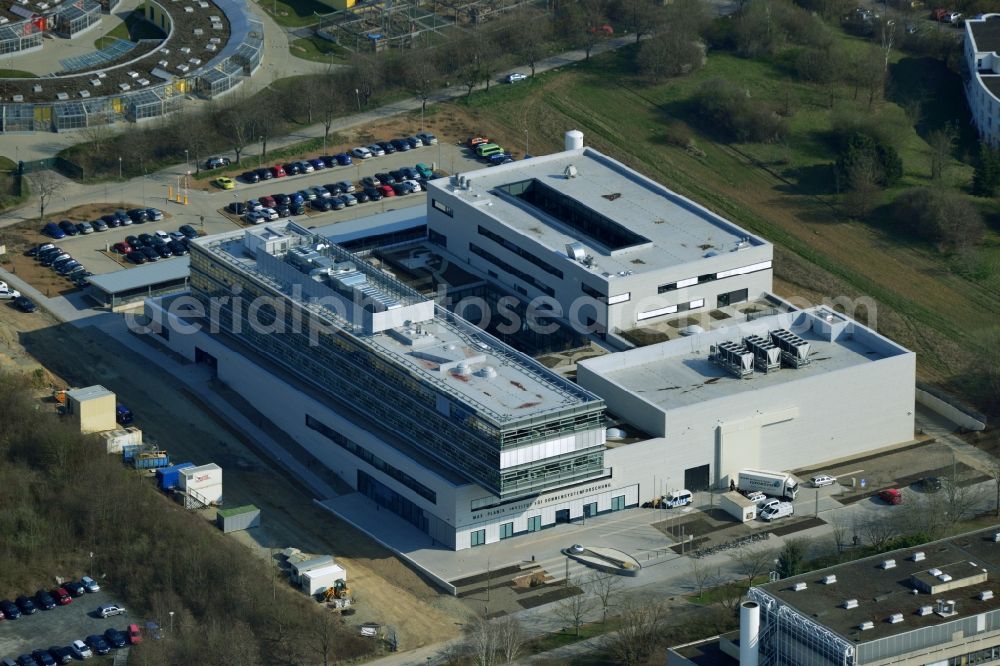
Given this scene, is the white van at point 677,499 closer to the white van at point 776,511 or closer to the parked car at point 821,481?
the white van at point 776,511

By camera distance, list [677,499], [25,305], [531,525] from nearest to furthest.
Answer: [531,525]
[677,499]
[25,305]

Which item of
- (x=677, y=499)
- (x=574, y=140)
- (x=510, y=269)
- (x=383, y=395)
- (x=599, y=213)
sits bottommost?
(x=677, y=499)

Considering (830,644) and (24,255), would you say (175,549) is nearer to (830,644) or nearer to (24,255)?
(830,644)

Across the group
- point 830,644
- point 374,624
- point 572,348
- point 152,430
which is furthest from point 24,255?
point 830,644

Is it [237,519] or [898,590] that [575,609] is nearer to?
[898,590]

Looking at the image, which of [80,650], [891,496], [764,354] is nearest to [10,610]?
[80,650]

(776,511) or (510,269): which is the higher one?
(510,269)
